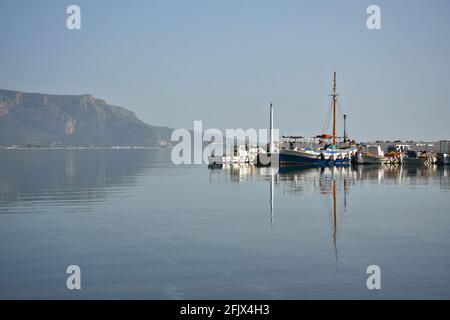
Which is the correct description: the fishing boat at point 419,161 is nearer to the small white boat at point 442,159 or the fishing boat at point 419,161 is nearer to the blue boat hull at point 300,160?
the small white boat at point 442,159

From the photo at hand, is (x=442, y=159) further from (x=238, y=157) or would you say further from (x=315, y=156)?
(x=238, y=157)

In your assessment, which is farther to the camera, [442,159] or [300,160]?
[442,159]

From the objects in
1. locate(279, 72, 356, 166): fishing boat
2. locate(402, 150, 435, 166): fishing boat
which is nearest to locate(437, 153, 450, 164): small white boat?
locate(402, 150, 435, 166): fishing boat

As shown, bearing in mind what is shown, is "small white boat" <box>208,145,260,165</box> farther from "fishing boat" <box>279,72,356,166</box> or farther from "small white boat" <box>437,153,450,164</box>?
"small white boat" <box>437,153,450,164</box>

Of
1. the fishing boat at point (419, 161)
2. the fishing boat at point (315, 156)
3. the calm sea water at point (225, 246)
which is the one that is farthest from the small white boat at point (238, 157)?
the calm sea water at point (225, 246)

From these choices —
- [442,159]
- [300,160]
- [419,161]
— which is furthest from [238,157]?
[442,159]

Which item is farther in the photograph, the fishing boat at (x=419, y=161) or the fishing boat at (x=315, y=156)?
the fishing boat at (x=419, y=161)

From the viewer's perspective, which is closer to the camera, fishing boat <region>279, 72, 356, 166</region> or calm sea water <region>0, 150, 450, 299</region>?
calm sea water <region>0, 150, 450, 299</region>

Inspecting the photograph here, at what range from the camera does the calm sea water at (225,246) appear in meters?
22.0

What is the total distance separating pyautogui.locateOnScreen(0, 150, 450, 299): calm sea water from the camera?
22.0 metres

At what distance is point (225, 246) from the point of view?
2980cm

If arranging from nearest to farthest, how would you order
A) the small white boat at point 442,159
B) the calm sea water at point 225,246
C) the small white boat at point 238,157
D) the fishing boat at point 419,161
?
1. the calm sea water at point 225,246
2. the small white boat at point 442,159
3. the small white boat at point 238,157
4. the fishing boat at point 419,161

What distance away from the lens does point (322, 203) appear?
49.3 m
